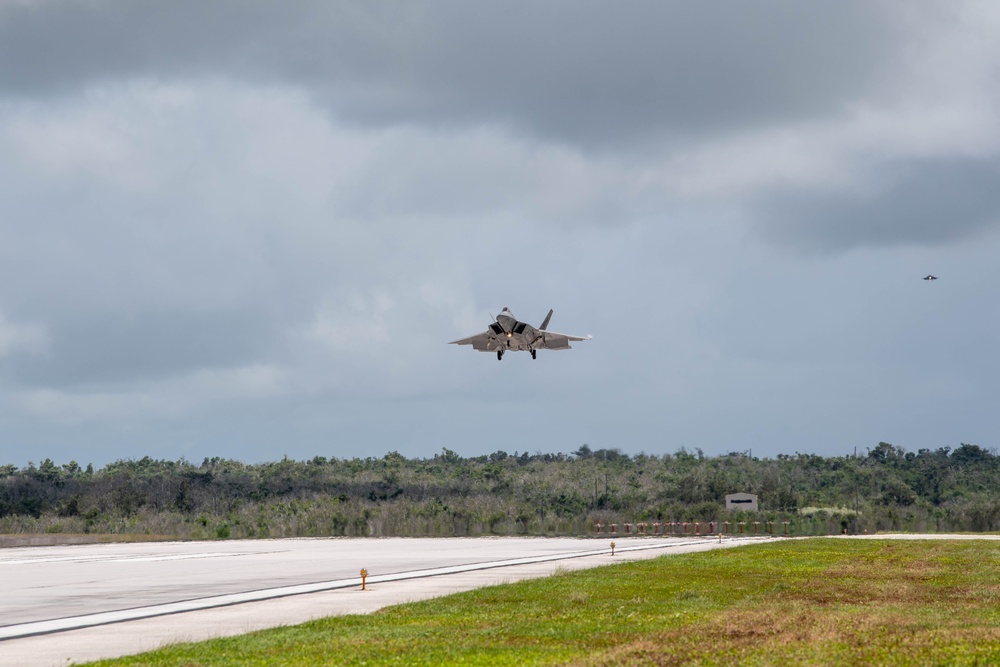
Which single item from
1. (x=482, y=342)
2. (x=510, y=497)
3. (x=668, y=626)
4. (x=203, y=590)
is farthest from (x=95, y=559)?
(x=510, y=497)

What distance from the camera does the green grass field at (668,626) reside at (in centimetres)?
1825

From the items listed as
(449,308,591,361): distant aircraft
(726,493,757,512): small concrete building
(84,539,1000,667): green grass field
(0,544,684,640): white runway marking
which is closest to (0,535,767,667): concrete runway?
(0,544,684,640): white runway marking

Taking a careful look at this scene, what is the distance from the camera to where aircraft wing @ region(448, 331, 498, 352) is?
51094 mm

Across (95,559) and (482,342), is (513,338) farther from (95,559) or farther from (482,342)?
(95,559)

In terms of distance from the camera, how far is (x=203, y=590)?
109ft

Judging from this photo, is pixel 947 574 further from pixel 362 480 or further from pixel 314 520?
pixel 362 480

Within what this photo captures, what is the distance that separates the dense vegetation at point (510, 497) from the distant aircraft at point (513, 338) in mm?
41222

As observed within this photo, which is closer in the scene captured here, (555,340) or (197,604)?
(197,604)

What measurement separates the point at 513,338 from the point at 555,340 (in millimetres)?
2213

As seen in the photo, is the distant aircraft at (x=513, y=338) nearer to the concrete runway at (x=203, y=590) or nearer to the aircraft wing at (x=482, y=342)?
the aircraft wing at (x=482, y=342)

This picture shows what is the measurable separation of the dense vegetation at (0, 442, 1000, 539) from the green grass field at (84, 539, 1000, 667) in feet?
187

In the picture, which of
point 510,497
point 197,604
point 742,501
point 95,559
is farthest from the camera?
point 510,497

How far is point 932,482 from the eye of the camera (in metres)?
152

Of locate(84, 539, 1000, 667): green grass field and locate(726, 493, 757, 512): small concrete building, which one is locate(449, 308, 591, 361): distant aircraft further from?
locate(726, 493, 757, 512): small concrete building
